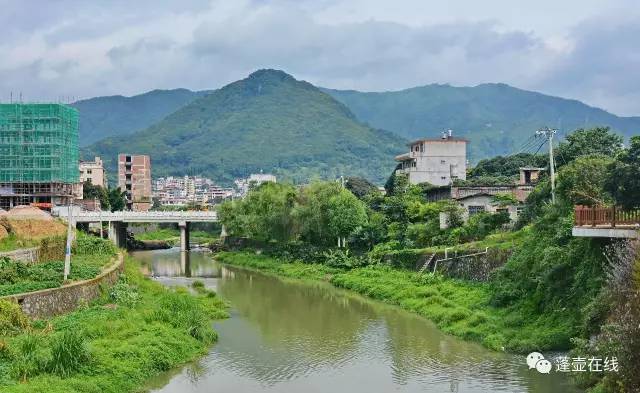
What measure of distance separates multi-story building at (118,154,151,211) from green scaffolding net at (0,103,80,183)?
37.4m

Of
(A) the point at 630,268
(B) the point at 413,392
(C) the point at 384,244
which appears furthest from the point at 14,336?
(C) the point at 384,244

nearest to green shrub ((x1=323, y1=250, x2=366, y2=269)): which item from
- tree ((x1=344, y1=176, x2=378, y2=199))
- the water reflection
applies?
the water reflection

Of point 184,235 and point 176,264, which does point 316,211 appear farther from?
point 184,235

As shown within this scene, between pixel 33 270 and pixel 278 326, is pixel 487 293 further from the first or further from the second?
pixel 33 270

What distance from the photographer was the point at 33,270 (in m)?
28.2

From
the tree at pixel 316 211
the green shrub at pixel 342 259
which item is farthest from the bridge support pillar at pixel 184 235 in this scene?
the green shrub at pixel 342 259

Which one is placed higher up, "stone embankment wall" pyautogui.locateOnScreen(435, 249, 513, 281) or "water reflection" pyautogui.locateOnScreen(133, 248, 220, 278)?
"stone embankment wall" pyautogui.locateOnScreen(435, 249, 513, 281)

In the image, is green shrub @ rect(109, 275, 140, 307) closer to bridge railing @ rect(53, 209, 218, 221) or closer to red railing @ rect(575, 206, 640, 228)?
red railing @ rect(575, 206, 640, 228)

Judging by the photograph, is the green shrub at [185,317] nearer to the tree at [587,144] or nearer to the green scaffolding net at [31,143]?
the tree at [587,144]

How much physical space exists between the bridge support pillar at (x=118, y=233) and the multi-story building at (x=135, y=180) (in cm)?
3807

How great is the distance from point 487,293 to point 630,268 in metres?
14.0

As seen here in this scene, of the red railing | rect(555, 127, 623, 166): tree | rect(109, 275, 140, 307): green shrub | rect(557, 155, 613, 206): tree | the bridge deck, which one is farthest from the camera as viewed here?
the bridge deck

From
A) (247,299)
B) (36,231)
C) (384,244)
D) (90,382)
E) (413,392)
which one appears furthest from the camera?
(384,244)

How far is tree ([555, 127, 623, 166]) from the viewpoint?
47438mm
